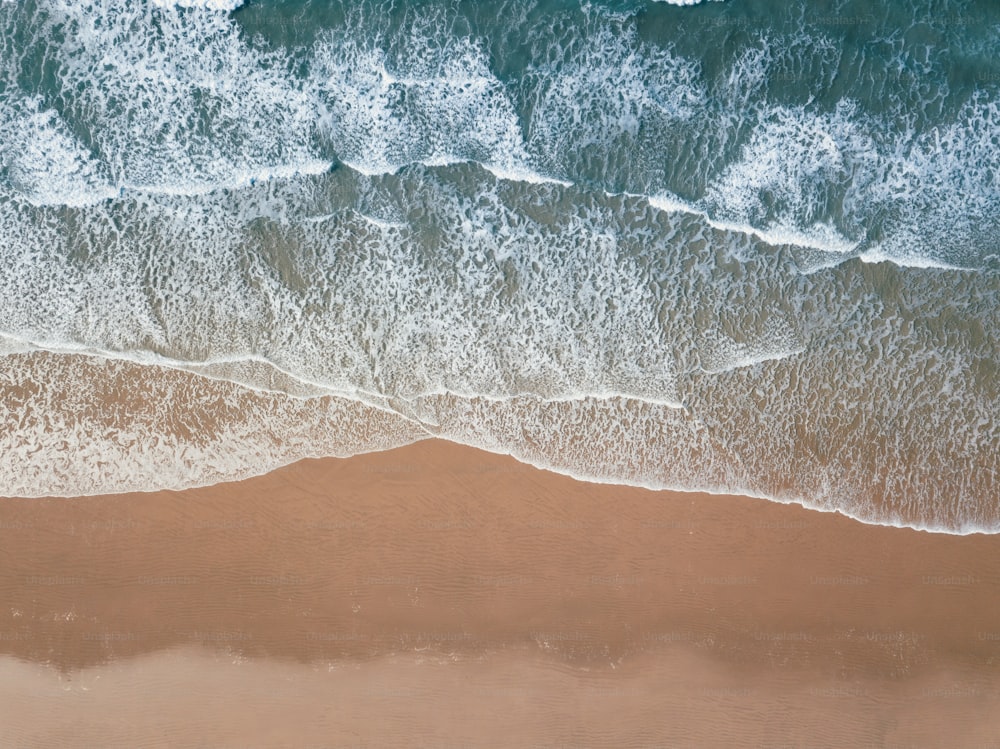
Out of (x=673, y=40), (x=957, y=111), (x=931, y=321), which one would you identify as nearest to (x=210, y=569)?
(x=673, y=40)

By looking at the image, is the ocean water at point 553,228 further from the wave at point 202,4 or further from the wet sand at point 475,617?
the wet sand at point 475,617

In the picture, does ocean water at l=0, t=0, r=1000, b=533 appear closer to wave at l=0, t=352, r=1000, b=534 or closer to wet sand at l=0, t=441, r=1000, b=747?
wave at l=0, t=352, r=1000, b=534

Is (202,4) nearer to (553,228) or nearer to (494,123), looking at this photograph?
(494,123)

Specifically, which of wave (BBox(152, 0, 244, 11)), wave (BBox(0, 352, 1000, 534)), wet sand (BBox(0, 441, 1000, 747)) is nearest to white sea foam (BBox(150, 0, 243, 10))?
wave (BBox(152, 0, 244, 11))

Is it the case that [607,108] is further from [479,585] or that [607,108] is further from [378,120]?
[479,585]

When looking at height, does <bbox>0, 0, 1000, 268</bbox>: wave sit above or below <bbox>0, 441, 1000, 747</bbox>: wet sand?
above
